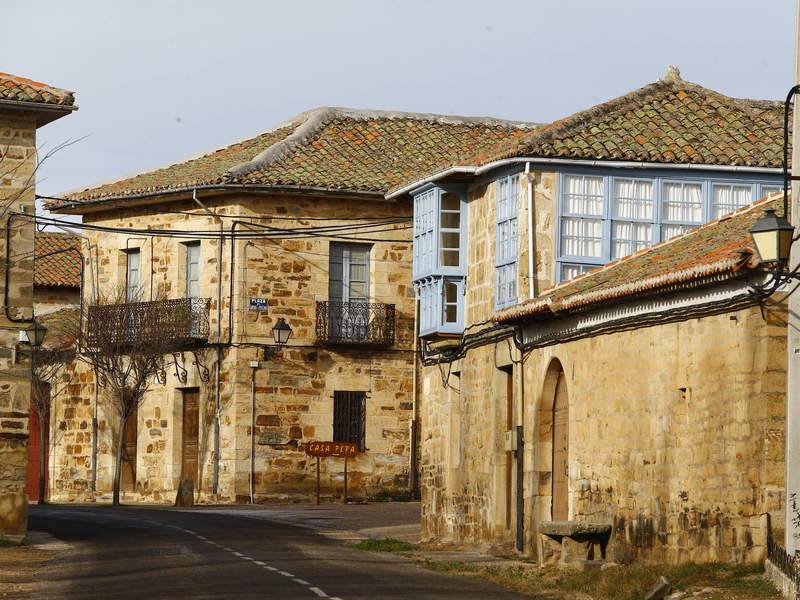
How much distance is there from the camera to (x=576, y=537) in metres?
20.9

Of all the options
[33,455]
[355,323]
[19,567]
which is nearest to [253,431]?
[355,323]

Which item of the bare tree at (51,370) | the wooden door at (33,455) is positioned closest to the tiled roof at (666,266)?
the bare tree at (51,370)

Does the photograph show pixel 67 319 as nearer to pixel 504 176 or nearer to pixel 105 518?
pixel 105 518

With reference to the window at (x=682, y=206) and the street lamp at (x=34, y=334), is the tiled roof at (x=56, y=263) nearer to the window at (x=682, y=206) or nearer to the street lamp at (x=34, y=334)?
the street lamp at (x=34, y=334)

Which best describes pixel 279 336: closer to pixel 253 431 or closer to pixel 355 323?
pixel 355 323

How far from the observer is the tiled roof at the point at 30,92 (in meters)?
25.4

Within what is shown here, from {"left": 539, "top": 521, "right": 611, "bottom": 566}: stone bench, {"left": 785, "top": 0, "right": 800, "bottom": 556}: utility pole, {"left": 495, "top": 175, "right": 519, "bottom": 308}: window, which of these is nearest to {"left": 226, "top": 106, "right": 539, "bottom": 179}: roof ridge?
{"left": 495, "top": 175, "right": 519, "bottom": 308}: window

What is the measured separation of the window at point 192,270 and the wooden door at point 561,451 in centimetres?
1830

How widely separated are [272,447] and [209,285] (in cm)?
403

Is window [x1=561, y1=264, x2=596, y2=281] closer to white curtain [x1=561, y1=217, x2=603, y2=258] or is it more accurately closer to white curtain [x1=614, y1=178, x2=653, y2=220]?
white curtain [x1=561, y1=217, x2=603, y2=258]

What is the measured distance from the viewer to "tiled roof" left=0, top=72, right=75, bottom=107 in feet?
83.3

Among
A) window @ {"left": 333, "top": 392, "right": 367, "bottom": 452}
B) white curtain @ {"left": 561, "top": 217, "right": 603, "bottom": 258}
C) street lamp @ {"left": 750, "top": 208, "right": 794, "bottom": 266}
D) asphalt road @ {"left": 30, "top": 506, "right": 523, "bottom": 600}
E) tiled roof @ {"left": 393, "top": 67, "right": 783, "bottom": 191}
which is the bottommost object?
asphalt road @ {"left": 30, "top": 506, "right": 523, "bottom": 600}

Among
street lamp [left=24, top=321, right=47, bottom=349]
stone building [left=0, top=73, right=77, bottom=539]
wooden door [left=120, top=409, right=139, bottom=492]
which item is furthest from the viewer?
wooden door [left=120, top=409, right=139, bottom=492]

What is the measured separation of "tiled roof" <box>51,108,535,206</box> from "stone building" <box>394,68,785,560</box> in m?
10.2
